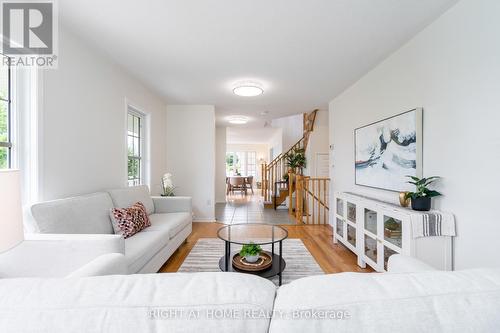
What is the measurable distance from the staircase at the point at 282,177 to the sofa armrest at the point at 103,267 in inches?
173

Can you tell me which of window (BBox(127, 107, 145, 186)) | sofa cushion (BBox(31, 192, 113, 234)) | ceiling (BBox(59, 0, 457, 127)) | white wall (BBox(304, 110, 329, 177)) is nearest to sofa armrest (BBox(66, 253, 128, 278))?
sofa cushion (BBox(31, 192, 113, 234))

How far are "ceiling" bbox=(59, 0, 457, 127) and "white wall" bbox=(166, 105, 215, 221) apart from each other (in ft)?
3.99

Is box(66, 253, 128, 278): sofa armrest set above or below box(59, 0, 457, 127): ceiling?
below

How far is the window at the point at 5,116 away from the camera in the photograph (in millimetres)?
1665

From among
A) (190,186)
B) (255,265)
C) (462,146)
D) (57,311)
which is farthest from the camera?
(190,186)

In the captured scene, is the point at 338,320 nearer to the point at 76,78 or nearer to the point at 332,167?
the point at 76,78

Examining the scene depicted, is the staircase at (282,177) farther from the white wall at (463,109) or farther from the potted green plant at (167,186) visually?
the white wall at (463,109)

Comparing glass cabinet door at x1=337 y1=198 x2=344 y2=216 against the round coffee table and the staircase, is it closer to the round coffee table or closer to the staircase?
the round coffee table

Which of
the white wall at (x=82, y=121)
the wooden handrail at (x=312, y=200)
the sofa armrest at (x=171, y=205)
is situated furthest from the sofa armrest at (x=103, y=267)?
the wooden handrail at (x=312, y=200)

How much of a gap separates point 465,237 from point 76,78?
12.3ft

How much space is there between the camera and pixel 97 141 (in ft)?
8.29

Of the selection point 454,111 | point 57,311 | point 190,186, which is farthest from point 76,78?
point 454,111

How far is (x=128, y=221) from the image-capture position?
2279 millimetres

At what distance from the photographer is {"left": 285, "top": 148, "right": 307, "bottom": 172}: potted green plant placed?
597 cm
